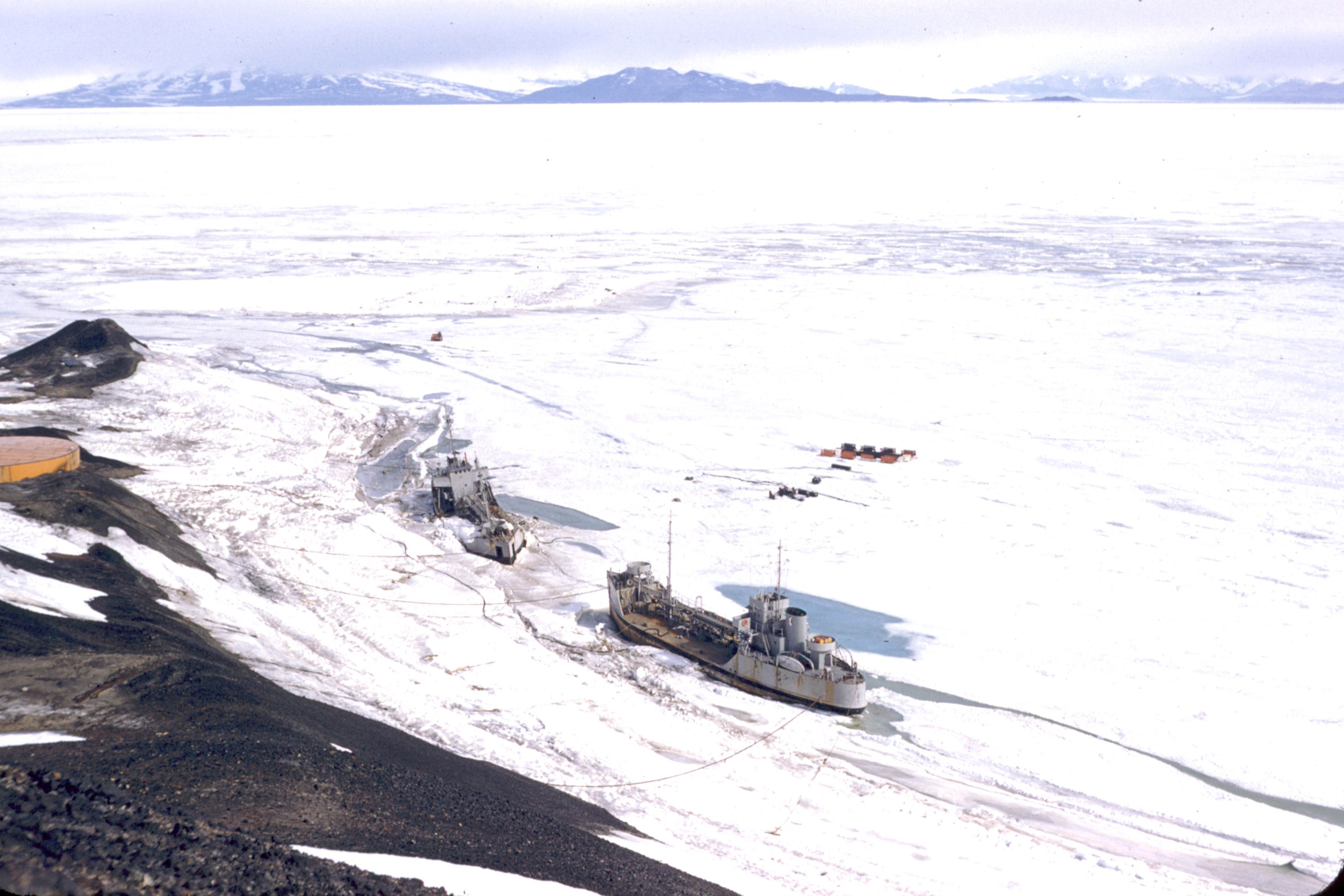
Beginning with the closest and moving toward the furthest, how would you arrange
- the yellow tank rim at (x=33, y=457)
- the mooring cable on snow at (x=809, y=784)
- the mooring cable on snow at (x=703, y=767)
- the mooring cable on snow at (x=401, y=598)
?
the mooring cable on snow at (x=809, y=784) < the mooring cable on snow at (x=703, y=767) < the mooring cable on snow at (x=401, y=598) < the yellow tank rim at (x=33, y=457)

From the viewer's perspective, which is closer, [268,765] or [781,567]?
[268,765]

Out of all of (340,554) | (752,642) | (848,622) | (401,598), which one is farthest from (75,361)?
(848,622)

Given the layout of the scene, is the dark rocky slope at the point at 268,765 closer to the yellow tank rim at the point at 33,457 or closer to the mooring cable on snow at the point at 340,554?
the mooring cable on snow at the point at 340,554

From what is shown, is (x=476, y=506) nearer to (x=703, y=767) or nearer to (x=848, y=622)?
(x=848, y=622)

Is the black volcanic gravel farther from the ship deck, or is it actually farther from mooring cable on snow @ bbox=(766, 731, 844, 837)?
the ship deck

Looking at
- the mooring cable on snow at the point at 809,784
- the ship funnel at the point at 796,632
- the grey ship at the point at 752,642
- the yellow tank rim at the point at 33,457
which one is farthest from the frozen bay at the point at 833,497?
the yellow tank rim at the point at 33,457

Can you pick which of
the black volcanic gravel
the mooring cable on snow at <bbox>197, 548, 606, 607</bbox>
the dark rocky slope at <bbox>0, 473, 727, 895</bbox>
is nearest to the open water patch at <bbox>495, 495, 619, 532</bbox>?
the mooring cable on snow at <bbox>197, 548, 606, 607</bbox>

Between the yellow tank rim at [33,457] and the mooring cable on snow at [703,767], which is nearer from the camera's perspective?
the mooring cable on snow at [703,767]
